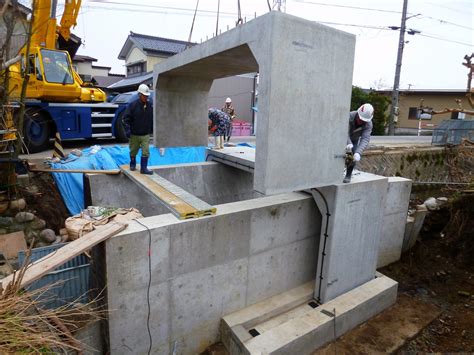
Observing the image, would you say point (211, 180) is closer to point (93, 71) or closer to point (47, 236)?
point (47, 236)

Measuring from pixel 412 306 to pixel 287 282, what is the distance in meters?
2.32

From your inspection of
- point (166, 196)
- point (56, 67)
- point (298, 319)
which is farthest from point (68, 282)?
point (56, 67)

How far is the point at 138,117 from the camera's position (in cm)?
562

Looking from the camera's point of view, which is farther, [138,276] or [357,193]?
A: [357,193]

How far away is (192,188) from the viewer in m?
6.70

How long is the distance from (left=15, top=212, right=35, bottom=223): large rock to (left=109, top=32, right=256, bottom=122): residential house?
1296 cm

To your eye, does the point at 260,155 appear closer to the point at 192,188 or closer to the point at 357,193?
the point at 357,193

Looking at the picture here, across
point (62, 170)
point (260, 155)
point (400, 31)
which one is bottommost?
point (62, 170)

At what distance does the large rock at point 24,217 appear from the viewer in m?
5.72

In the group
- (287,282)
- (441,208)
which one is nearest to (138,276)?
(287,282)

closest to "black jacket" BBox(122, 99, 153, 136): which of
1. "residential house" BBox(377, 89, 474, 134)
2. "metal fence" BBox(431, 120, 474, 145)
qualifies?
"metal fence" BBox(431, 120, 474, 145)

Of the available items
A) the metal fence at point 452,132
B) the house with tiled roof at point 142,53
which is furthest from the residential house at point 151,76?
the metal fence at point 452,132

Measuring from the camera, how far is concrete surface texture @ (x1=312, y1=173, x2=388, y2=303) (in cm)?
466

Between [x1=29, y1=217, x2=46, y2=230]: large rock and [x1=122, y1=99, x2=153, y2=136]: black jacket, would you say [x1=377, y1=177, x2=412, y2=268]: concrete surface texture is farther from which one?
[x1=29, y1=217, x2=46, y2=230]: large rock
